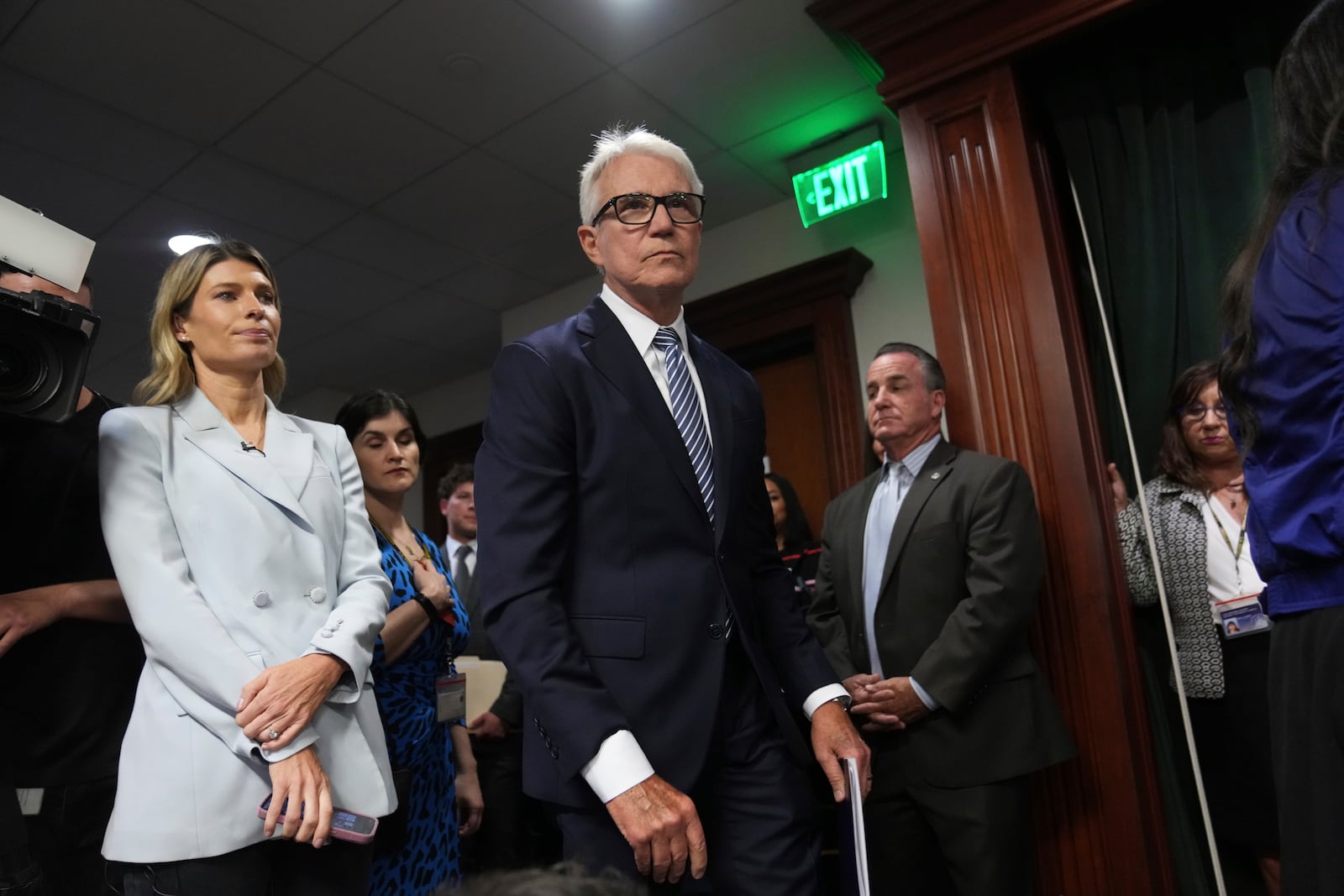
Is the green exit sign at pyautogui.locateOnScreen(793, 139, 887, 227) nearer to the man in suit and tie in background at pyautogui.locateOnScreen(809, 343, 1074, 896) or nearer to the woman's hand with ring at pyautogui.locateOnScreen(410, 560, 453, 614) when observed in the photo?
the man in suit and tie in background at pyautogui.locateOnScreen(809, 343, 1074, 896)

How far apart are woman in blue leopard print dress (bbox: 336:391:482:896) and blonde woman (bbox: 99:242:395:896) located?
0.34 meters

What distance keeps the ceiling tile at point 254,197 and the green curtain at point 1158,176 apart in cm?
304

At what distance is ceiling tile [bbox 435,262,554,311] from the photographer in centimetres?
481

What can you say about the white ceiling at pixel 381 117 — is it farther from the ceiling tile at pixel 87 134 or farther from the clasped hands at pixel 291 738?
the clasped hands at pixel 291 738

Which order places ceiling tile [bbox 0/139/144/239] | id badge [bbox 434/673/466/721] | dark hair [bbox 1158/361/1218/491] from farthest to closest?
ceiling tile [bbox 0/139/144/239]
dark hair [bbox 1158/361/1218/491]
id badge [bbox 434/673/466/721]

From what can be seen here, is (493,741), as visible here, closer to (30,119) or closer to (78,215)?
(30,119)

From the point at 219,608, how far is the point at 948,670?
4.70ft

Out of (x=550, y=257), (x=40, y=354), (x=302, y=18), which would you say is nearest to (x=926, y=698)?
(x=40, y=354)

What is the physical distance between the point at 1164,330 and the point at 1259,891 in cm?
150

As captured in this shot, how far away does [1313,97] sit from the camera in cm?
106

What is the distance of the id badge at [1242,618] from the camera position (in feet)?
6.98

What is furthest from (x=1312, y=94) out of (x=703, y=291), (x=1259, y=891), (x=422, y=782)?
(x=703, y=291)

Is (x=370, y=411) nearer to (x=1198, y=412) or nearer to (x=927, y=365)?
(x=927, y=365)

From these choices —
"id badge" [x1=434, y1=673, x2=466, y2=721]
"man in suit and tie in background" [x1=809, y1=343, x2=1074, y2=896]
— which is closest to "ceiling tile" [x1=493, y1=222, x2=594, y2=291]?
"man in suit and tie in background" [x1=809, y1=343, x2=1074, y2=896]
